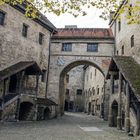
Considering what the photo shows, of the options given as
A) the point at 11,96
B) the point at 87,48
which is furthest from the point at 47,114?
the point at 87,48

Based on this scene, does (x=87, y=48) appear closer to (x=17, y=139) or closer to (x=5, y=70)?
(x=5, y=70)

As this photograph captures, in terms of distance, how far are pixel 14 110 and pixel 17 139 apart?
7.78m

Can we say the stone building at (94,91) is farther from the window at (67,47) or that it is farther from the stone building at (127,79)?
the stone building at (127,79)

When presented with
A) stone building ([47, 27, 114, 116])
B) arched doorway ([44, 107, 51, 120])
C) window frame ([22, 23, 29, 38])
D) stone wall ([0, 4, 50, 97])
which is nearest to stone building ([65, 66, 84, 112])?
stone building ([47, 27, 114, 116])

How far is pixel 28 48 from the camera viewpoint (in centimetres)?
2291

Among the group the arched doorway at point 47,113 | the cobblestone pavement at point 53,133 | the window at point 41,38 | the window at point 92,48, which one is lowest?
the cobblestone pavement at point 53,133

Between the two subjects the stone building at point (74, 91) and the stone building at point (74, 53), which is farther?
the stone building at point (74, 91)

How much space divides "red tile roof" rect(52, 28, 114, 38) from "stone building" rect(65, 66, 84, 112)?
20763 mm

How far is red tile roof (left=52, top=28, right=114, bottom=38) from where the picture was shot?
26.7 meters

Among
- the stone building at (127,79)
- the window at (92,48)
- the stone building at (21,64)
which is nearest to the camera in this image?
the stone building at (127,79)

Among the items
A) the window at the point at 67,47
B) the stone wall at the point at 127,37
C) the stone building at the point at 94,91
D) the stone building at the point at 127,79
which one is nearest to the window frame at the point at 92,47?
the window at the point at 67,47

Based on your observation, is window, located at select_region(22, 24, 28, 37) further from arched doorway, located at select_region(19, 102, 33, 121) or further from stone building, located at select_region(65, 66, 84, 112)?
stone building, located at select_region(65, 66, 84, 112)

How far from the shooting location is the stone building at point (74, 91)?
159 feet

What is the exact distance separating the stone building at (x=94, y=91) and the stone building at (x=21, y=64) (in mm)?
10628
